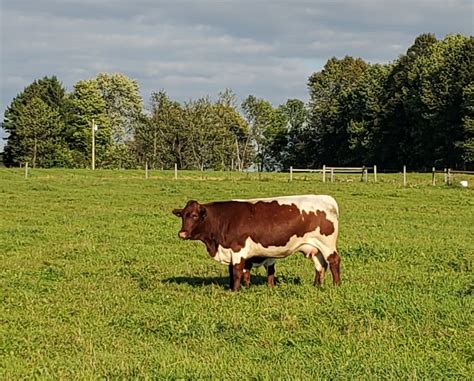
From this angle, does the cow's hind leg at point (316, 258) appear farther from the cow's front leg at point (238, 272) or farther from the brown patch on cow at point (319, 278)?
the cow's front leg at point (238, 272)

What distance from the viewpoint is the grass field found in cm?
743

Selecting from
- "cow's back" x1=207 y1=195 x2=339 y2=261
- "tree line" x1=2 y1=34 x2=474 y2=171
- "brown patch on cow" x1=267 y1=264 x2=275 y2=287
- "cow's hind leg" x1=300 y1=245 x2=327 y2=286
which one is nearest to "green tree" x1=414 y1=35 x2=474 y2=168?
"tree line" x1=2 y1=34 x2=474 y2=171

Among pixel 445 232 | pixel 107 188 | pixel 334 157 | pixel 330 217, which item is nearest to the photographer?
pixel 330 217

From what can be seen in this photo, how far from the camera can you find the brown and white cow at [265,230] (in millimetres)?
12055

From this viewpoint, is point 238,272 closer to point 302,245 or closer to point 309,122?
point 302,245

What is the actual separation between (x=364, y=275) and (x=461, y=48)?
74.3 metres

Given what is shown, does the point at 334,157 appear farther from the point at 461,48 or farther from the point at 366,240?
the point at 366,240

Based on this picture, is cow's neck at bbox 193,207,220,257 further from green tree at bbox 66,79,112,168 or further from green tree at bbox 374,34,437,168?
green tree at bbox 66,79,112,168

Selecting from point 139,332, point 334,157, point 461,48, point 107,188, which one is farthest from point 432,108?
point 139,332

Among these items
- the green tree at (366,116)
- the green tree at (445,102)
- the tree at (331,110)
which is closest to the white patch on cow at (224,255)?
the green tree at (445,102)

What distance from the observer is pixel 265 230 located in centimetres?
1205

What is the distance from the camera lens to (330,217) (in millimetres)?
12438

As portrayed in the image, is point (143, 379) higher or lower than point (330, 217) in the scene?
lower

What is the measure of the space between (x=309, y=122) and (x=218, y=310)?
102 metres
